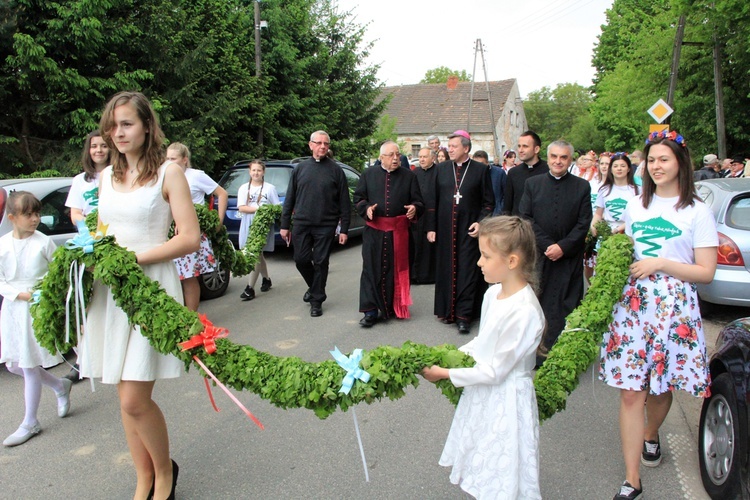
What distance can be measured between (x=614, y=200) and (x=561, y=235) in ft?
8.26

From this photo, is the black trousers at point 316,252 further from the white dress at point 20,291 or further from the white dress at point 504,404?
the white dress at point 504,404

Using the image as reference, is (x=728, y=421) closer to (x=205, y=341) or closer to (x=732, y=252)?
(x=205, y=341)

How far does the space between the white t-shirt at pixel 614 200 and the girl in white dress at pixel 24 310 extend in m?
6.06

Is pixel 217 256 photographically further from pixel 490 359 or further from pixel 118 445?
pixel 490 359

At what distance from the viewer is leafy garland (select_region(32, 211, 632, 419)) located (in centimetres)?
252

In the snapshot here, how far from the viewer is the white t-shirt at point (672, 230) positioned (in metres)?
3.14

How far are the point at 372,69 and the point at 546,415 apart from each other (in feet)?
66.2

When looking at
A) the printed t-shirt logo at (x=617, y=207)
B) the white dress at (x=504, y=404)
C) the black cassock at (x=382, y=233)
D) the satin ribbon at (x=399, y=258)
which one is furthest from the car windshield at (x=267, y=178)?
the white dress at (x=504, y=404)

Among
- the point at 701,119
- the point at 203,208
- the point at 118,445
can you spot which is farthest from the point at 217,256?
the point at 701,119

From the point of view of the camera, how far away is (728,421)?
10.2 ft

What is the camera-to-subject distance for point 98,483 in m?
3.46

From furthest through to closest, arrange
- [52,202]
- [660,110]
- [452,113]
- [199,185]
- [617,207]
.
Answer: [452,113] → [660,110] → [617,207] → [199,185] → [52,202]

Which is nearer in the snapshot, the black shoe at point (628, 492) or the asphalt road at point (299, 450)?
the black shoe at point (628, 492)

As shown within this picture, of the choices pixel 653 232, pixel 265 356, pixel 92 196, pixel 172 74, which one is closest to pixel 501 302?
pixel 265 356
